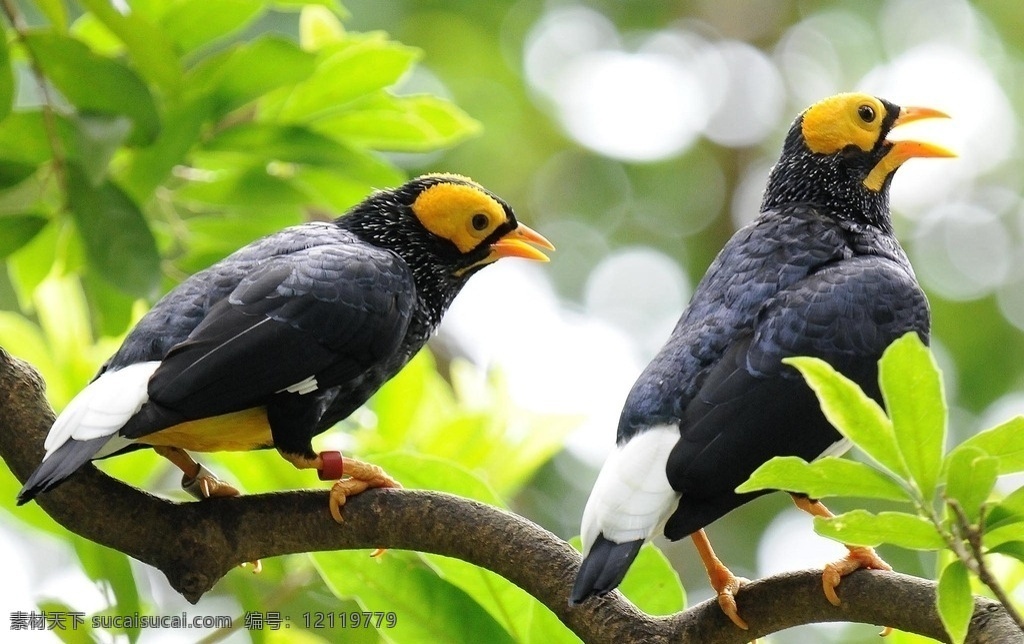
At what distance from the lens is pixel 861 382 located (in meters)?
2.84

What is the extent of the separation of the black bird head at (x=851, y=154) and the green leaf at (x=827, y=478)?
1826mm

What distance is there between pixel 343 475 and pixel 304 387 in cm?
26

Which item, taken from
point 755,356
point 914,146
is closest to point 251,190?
point 755,356

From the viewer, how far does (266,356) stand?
283 centimetres

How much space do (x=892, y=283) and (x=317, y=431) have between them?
156 cm

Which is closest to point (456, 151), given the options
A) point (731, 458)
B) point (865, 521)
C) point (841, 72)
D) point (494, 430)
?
point (841, 72)

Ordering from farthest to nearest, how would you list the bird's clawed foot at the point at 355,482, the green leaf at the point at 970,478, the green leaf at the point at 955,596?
the bird's clawed foot at the point at 355,482
the green leaf at the point at 955,596
the green leaf at the point at 970,478

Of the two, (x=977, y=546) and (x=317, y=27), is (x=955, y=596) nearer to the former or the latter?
(x=977, y=546)

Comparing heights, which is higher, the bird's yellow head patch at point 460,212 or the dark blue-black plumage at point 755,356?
the bird's yellow head patch at point 460,212

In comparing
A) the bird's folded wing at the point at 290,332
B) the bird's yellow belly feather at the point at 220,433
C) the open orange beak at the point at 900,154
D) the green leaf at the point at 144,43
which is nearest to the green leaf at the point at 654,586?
the bird's folded wing at the point at 290,332

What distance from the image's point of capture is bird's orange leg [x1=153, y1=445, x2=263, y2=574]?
3.01 meters

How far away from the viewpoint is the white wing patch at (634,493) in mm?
2418

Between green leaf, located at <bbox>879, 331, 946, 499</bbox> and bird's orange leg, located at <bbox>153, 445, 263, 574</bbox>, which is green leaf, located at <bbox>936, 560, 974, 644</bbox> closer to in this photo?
green leaf, located at <bbox>879, 331, 946, 499</bbox>

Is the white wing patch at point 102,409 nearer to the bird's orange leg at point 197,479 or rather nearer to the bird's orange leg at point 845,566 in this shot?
the bird's orange leg at point 197,479
